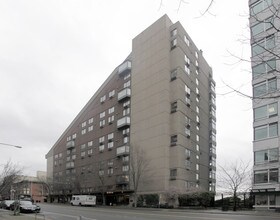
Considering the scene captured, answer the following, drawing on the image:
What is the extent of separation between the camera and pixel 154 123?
78.6 metres

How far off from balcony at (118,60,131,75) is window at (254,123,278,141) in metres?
39.6

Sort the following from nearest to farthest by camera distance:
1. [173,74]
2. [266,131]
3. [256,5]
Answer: [256,5]
[266,131]
[173,74]

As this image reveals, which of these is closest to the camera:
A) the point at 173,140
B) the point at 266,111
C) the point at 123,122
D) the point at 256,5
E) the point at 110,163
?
the point at 256,5

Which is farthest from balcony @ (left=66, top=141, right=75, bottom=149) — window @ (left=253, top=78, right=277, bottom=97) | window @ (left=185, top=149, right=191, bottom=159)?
window @ (left=253, top=78, right=277, bottom=97)

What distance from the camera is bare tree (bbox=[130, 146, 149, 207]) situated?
77.4 metres

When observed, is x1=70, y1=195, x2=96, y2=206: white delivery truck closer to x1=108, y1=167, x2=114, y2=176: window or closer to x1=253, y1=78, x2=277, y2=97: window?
x1=108, y1=167, x2=114, y2=176: window

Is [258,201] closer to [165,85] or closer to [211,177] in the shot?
[165,85]

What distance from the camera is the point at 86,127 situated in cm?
10769

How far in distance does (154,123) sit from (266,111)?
28.0 m

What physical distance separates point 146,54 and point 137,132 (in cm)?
1479

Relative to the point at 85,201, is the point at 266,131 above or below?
above

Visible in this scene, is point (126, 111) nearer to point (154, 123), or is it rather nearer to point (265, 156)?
point (154, 123)

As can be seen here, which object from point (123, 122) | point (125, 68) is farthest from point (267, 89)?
point (125, 68)

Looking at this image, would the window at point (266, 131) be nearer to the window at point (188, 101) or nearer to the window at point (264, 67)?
the window at point (188, 101)
